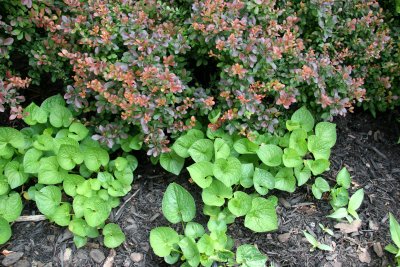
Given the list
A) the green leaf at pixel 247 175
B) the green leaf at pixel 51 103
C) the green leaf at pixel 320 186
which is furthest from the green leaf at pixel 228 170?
the green leaf at pixel 51 103

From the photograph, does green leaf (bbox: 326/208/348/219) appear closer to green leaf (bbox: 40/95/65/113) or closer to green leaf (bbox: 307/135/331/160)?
green leaf (bbox: 307/135/331/160)

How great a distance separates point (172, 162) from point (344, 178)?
1147 mm

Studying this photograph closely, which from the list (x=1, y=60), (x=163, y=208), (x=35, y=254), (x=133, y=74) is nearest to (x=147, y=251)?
(x=163, y=208)

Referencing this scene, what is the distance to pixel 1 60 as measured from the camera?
329 cm

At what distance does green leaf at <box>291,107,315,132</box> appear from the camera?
330 centimetres

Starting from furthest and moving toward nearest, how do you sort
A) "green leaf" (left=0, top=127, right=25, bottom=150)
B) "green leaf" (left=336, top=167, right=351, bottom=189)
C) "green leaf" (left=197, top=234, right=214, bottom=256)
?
"green leaf" (left=336, top=167, right=351, bottom=189) < "green leaf" (left=0, top=127, right=25, bottom=150) < "green leaf" (left=197, top=234, right=214, bottom=256)

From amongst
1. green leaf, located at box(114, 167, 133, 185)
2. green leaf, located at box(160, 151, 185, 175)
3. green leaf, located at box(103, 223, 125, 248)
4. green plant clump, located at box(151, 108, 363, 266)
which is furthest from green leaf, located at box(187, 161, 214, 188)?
green leaf, located at box(103, 223, 125, 248)

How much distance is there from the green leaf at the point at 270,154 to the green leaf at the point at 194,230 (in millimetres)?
595

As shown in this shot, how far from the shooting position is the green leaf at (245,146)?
315 centimetres

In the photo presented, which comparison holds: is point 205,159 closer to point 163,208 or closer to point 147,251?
A: point 163,208

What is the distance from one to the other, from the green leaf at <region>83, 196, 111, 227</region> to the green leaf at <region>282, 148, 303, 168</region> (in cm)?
116

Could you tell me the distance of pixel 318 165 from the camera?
10.4ft

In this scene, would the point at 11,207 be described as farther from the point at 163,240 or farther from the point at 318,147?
the point at 318,147

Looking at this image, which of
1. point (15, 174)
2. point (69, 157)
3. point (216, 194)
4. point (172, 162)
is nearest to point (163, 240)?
point (216, 194)
